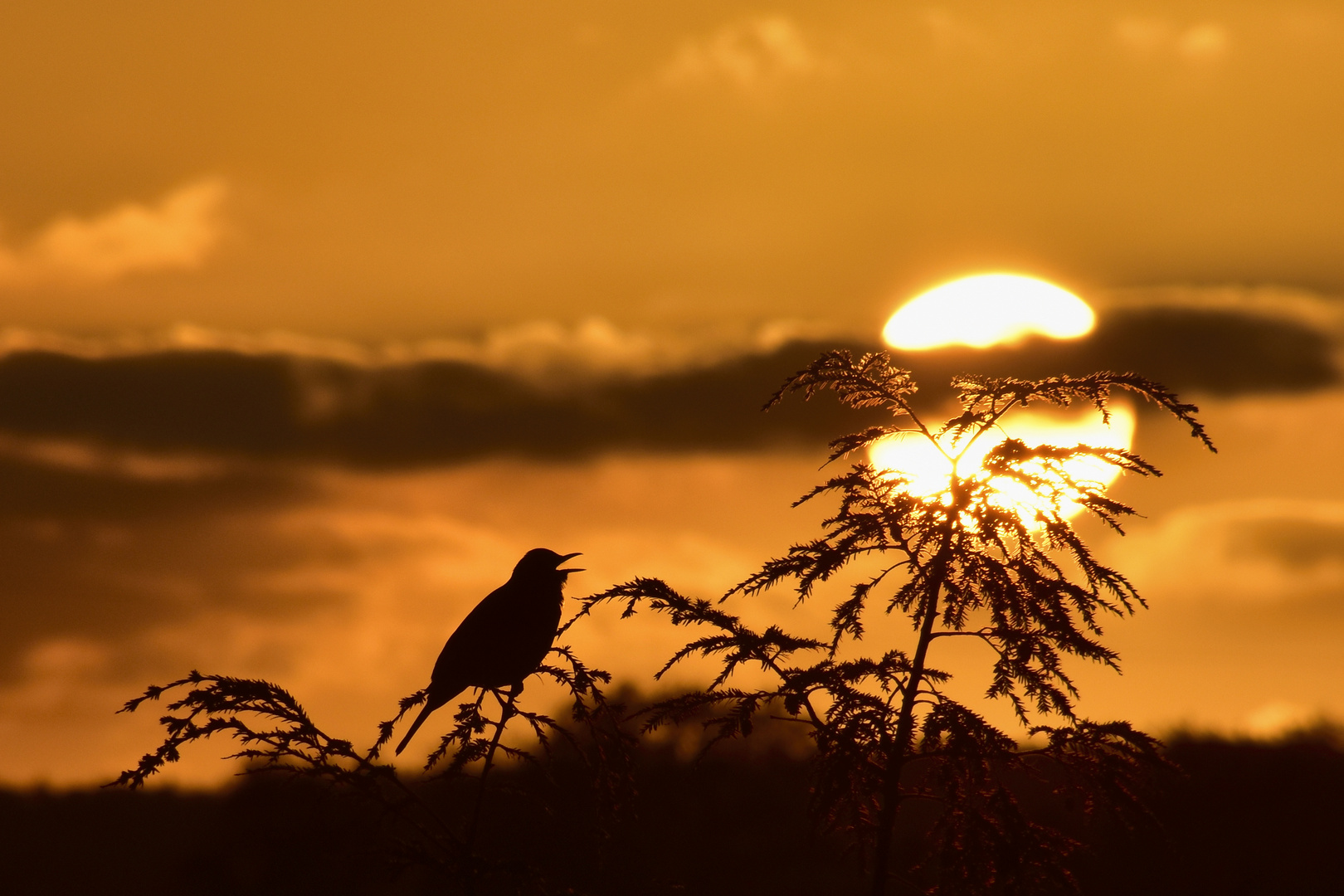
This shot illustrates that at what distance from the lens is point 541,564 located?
6.90 m

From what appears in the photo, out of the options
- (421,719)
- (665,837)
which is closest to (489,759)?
(421,719)

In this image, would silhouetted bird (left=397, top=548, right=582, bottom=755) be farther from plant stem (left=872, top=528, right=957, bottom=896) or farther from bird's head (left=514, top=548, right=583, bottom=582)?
plant stem (left=872, top=528, right=957, bottom=896)

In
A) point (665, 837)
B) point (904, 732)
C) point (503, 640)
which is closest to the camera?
point (904, 732)

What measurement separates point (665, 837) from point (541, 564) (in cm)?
1901

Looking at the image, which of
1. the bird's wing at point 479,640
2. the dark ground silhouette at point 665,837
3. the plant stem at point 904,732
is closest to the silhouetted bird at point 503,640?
the bird's wing at point 479,640

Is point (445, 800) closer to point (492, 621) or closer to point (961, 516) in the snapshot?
point (492, 621)

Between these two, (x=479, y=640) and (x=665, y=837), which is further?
(x=665, y=837)

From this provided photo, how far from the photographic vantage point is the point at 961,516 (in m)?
5.12

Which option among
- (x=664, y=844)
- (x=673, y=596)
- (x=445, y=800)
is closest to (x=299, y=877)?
(x=445, y=800)

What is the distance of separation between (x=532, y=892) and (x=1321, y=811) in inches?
682

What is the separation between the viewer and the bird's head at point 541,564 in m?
6.86

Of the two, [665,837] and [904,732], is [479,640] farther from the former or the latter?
[665,837]

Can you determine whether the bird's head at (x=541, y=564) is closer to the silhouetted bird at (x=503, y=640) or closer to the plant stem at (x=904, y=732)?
the silhouetted bird at (x=503, y=640)

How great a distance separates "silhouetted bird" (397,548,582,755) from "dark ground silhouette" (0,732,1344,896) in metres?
0.66
